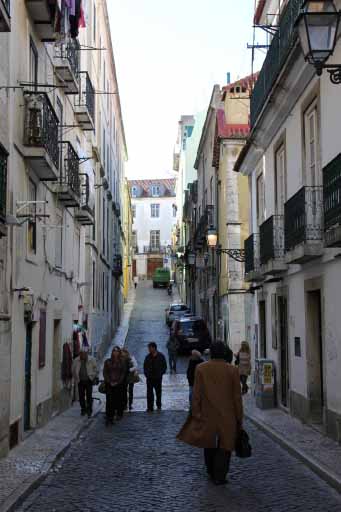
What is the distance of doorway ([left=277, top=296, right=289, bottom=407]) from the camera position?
15.7m

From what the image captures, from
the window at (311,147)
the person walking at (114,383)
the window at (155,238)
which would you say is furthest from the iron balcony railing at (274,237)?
the window at (155,238)

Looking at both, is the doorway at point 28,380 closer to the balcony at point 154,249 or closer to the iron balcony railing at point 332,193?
the iron balcony railing at point 332,193

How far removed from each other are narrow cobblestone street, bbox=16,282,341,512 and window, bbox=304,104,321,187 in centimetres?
448

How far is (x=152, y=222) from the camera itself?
303 ft

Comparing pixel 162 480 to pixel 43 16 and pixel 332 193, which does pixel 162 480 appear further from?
pixel 43 16

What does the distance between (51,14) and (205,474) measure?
7.97 meters

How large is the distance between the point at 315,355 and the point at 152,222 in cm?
7951

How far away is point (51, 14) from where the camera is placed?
12719mm

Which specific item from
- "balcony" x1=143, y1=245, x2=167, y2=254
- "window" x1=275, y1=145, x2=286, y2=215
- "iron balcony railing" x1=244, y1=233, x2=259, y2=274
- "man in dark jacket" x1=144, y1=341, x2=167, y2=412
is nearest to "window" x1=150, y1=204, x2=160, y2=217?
"balcony" x1=143, y1=245, x2=167, y2=254

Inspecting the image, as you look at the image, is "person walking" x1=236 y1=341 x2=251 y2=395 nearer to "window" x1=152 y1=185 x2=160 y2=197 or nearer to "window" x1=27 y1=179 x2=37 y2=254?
"window" x1=27 y1=179 x2=37 y2=254

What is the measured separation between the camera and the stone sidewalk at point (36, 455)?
809 centimetres

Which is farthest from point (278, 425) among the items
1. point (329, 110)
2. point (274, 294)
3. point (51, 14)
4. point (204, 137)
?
point (204, 137)

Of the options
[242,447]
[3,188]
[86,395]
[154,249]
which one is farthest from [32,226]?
[154,249]

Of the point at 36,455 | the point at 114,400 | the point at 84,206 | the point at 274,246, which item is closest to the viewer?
the point at 36,455
